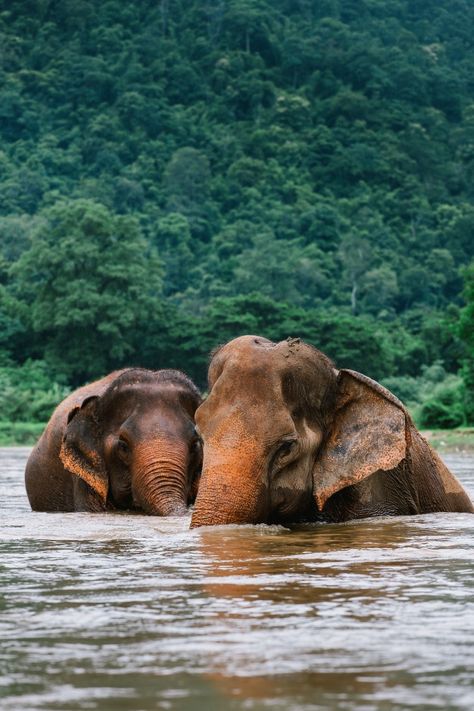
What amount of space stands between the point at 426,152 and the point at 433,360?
2687 inches

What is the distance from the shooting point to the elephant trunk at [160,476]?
10453 mm

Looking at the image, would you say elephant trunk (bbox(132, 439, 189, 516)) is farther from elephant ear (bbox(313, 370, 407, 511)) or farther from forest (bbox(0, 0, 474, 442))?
forest (bbox(0, 0, 474, 442))

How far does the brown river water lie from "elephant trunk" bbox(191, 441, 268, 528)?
11 cm

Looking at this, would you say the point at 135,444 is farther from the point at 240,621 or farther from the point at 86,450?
the point at 240,621

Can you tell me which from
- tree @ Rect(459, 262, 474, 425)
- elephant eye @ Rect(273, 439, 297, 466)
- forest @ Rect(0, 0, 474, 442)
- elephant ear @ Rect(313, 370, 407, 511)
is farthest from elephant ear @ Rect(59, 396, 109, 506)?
forest @ Rect(0, 0, 474, 442)

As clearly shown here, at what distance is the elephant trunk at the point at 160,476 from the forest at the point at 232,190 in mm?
33995

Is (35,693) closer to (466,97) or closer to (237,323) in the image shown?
(237,323)

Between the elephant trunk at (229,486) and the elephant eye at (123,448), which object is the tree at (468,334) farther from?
the elephant trunk at (229,486)

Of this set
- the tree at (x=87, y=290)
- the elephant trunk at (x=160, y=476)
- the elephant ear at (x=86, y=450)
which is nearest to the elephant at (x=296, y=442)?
the elephant trunk at (x=160, y=476)

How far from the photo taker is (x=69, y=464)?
1105 cm

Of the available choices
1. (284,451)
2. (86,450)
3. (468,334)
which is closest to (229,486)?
(284,451)

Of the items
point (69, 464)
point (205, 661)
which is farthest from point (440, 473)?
point (205, 661)

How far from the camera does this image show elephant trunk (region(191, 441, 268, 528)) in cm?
802

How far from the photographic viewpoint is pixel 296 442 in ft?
27.7
